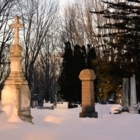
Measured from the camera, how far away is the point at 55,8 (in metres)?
35.9

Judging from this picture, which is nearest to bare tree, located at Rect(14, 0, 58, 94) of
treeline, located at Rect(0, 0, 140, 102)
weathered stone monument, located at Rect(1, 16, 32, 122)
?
treeline, located at Rect(0, 0, 140, 102)

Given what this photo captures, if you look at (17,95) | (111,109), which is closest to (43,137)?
(17,95)

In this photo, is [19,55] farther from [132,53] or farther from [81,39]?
[81,39]

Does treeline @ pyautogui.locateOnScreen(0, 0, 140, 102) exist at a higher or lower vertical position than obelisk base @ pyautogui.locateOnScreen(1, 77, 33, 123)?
higher

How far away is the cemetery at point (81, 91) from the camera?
9.55 metres

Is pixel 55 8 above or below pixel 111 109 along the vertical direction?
above

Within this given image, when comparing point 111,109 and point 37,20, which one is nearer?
point 111,109

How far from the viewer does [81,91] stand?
89.7 feet

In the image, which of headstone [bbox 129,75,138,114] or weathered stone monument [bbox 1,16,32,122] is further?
headstone [bbox 129,75,138,114]

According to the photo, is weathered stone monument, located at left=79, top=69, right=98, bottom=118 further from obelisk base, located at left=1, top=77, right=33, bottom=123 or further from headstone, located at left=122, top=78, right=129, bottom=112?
obelisk base, located at left=1, top=77, right=33, bottom=123

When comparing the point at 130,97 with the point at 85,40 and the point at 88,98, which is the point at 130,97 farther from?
the point at 85,40

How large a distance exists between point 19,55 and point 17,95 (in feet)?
5.51

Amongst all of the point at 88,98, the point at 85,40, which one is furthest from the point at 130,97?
the point at 85,40

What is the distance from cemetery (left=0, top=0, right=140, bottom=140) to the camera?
376 inches
